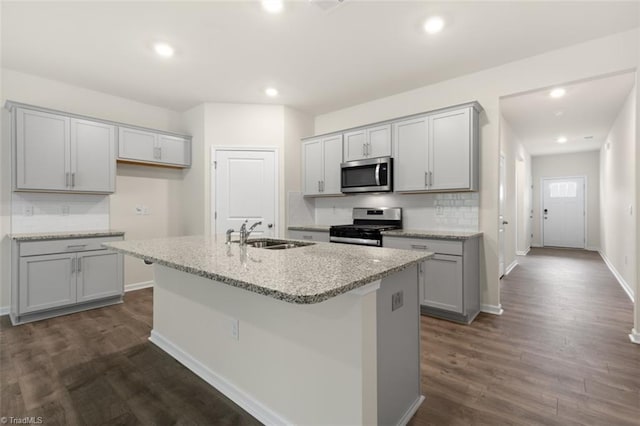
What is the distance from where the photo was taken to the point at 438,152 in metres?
3.32

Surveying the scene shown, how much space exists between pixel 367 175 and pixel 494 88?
162 centimetres

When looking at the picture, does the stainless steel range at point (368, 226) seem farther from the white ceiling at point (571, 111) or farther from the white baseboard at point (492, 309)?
the white ceiling at point (571, 111)

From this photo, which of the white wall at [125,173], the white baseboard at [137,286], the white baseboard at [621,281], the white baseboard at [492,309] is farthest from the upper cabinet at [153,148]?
the white baseboard at [621,281]

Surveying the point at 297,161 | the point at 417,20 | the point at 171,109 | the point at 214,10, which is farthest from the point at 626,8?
the point at 171,109

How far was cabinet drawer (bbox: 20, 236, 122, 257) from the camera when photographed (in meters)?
3.08

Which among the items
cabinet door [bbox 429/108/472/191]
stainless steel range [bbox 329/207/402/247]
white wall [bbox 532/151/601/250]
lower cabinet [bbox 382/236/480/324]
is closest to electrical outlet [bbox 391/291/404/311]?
lower cabinet [bbox 382/236/480/324]

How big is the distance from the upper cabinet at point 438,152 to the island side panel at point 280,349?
2387 mm

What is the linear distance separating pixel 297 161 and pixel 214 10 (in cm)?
249

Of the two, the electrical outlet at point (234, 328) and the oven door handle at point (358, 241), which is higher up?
the oven door handle at point (358, 241)

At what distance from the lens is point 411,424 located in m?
1.63

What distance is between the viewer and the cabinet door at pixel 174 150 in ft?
13.9

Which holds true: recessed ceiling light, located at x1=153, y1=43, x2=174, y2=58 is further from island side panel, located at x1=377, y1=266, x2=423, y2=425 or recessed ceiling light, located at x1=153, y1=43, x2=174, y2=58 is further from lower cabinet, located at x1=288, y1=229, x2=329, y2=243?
island side panel, located at x1=377, y1=266, x2=423, y2=425

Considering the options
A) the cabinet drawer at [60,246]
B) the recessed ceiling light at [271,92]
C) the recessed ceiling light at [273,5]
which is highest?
the recessed ceiling light at [271,92]

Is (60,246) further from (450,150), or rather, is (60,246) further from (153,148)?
(450,150)
